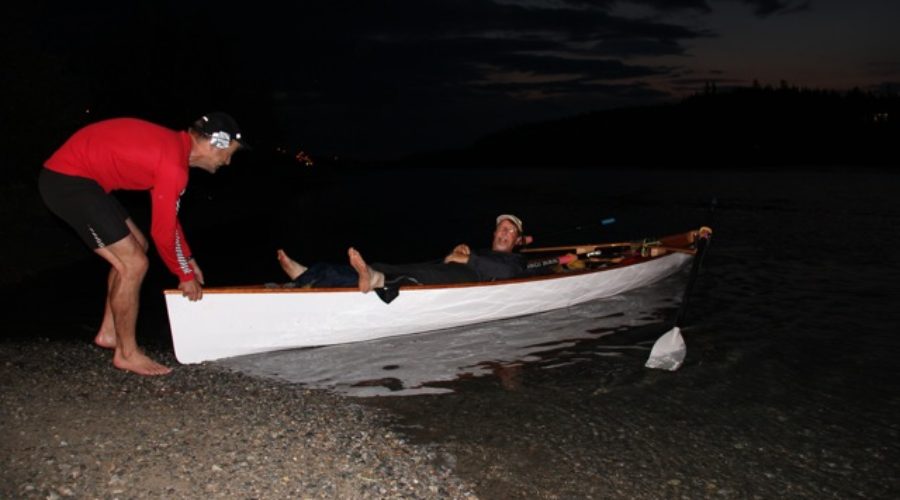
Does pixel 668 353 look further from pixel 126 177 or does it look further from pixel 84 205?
pixel 84 205

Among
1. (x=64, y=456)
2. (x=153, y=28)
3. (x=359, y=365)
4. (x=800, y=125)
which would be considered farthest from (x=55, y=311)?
(x=800, y=125)

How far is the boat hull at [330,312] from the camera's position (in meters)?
7.02

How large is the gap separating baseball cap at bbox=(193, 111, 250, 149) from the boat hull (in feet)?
6.24

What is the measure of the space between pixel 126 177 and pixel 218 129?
0.95 m

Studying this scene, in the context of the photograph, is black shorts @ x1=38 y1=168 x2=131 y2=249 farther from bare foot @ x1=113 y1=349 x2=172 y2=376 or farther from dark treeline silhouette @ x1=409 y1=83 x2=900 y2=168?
dark treeline silhouette @ x1=409 y1=83 x2=900 y2=168

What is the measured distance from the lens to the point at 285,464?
188 inches

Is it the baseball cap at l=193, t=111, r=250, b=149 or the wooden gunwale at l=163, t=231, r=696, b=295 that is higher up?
the baseball cap at l=193, t=111, r=250, b=149

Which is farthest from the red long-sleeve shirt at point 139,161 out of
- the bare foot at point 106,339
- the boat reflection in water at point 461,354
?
the boat reflection in water at point 461,354

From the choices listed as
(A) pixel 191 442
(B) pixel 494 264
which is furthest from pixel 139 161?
(B) pixel 494 264

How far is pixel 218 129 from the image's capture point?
5.71 meters

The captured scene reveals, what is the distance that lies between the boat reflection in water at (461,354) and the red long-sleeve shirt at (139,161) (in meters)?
2.65

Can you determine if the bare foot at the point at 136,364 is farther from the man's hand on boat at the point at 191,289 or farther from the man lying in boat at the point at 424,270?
the man lying in boat at the point at 424,270

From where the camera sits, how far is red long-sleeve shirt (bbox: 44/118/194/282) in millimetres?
5363

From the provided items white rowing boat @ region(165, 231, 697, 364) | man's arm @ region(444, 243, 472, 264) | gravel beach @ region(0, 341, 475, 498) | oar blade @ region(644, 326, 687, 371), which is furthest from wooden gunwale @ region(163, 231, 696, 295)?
oar blade @ region(644, 326, 687, 371)
